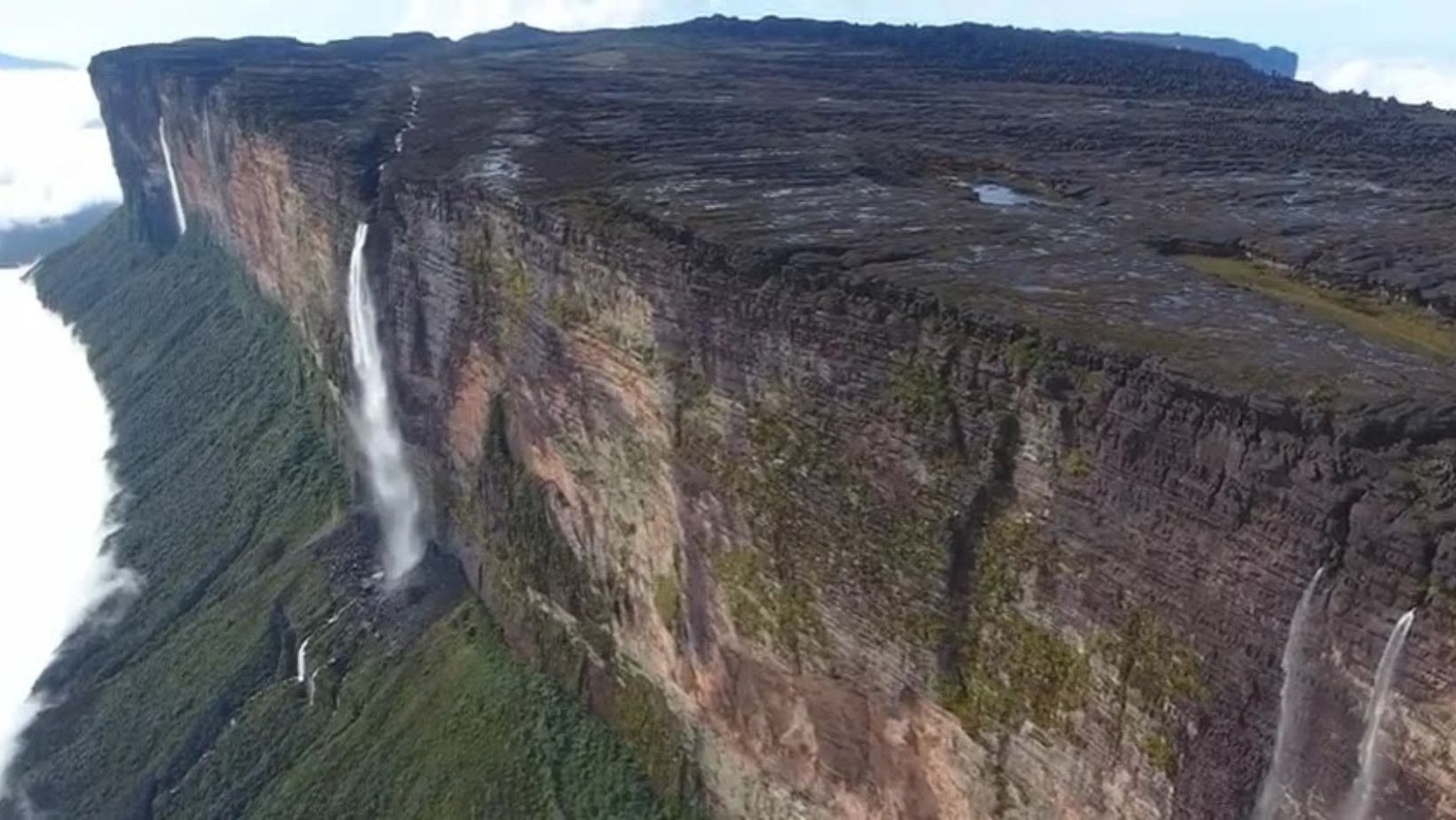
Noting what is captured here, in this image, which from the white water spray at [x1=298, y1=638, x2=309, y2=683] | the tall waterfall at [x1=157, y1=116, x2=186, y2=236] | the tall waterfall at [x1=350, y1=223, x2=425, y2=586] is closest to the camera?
the white water spray at [x1=298, y1=638, x2=309, y2=683]

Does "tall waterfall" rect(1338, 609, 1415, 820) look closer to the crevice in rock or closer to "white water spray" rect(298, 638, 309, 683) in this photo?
the crevice in rock

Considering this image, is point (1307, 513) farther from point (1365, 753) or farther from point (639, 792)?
point (639, 792)

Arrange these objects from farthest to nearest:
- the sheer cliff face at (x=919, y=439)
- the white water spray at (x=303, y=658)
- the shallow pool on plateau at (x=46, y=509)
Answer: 1. the shallow pool on plateau at (x=46, y=509)
2. the white water spray at (x=303, y=658)
3. the sheer cliff face at (x=919, y=439)

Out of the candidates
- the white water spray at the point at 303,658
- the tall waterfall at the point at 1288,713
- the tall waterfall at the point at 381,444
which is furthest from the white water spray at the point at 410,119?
the tall waterfall at the point at 1288,713

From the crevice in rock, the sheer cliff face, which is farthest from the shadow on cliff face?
the crevice in rock

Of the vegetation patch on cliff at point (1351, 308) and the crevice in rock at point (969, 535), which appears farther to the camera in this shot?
the vegetation patch on cliff at point (1351, 308)

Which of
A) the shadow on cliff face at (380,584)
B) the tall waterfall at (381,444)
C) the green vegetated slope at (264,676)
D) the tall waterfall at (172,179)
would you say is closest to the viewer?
the green vegetated slope at (264,676)

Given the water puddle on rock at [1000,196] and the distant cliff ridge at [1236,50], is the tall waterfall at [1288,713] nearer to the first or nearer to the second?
the water puddle on rock at [1000,196]
